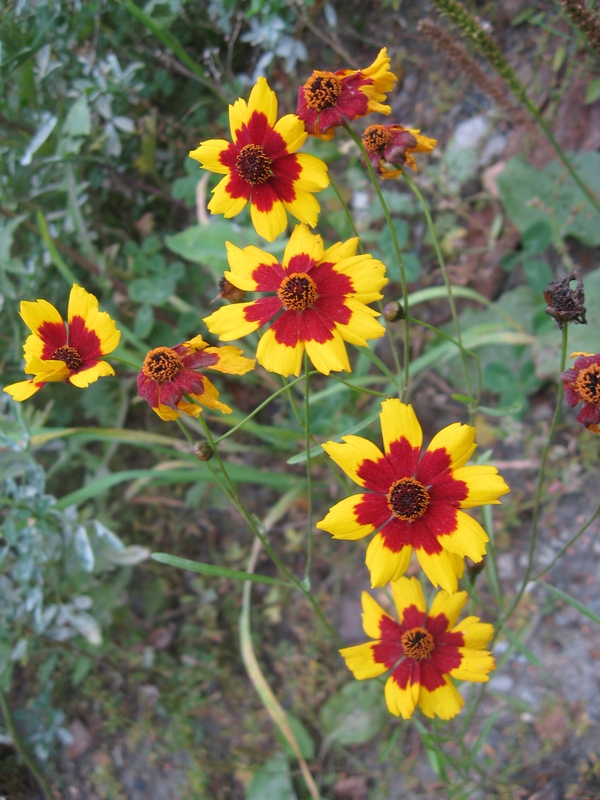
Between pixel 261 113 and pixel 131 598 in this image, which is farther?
pixel 131 598

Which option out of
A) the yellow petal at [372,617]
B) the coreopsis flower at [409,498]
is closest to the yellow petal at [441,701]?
the yellow petal at [372,617]

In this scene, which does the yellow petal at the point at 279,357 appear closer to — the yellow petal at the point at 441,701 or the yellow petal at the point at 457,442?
the yellow petal at the point at 457,442

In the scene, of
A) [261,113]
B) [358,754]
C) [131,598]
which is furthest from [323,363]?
[131,598]

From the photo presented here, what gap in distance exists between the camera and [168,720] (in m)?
2.40

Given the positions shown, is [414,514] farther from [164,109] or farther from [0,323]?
[164,109]

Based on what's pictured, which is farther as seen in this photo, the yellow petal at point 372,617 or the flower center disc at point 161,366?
the yellow petal at point 372,617

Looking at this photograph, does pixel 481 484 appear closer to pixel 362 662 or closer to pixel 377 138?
pixel 362 662

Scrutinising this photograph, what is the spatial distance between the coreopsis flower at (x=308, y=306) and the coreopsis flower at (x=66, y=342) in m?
0.20

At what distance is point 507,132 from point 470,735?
209 centimetres

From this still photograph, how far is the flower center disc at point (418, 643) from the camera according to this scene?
3.98 ft

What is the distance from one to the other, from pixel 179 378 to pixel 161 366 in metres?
0.04

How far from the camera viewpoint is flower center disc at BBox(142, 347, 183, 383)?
1.07 m

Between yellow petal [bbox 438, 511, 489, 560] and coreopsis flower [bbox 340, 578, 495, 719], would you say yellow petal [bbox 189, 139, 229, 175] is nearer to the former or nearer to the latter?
yellow petal [bbox 438, 511, 489, 560]

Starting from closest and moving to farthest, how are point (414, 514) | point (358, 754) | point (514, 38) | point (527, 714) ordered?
point (414, 514)
point (527, 714)
point (358, 754)
point (514, 38)
